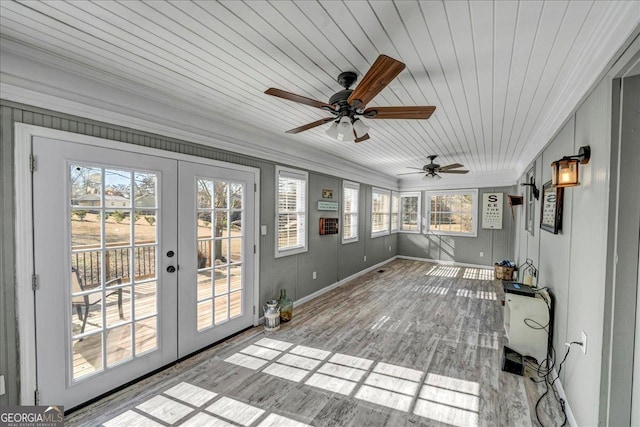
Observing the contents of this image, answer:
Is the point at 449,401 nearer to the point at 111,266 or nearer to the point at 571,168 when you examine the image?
the point at 571,168

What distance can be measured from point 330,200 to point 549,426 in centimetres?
395

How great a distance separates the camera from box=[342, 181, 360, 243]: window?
569 cm

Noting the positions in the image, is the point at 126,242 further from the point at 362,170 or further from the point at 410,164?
the point at 410,164

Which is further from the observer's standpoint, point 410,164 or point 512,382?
point 410,164

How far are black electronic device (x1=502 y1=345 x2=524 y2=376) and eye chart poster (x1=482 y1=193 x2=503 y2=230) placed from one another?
5.24m

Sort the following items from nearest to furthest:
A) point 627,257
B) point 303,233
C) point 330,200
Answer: point 627,257 → point 303,233 → point 330,200

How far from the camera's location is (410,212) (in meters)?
8.49

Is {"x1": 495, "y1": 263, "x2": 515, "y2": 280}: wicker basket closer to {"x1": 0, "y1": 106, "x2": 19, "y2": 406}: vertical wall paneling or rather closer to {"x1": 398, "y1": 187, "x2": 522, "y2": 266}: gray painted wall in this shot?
{"x1": 398, "y1": 187, "x2": 522, "y2": 266}: gray painted wall

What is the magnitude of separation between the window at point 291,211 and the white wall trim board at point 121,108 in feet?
1.01

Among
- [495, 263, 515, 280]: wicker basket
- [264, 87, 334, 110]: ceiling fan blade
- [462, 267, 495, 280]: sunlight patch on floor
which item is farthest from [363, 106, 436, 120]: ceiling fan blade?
[462, 267, 495, 280]: sunlight patch on floor

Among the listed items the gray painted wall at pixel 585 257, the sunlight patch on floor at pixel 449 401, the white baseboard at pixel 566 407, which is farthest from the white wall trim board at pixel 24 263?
the white baseboard at pixel 566 407

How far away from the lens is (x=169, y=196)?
263cm

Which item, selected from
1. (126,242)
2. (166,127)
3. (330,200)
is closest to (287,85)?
(166,127)

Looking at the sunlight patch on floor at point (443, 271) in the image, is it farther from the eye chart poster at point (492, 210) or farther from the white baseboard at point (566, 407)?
the white baseboard at point (566, 407)
